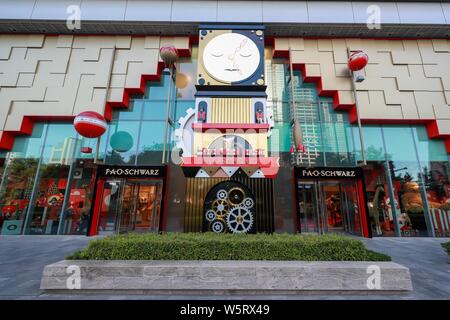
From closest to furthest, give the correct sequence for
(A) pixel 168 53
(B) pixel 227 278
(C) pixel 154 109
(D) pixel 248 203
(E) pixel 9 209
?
(B) pixel 227 278 < (D) pixel 248 203 < (A) pixel 168 53 < (E) pixel 9 209 < (C) pixel 154 109

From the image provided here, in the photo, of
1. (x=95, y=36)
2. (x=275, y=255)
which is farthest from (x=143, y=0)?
(x=275, y=255)

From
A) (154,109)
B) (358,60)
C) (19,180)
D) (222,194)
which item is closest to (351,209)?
(222,194)

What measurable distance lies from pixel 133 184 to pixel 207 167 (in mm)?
4964

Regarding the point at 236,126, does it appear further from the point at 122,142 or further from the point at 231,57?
the point at 122,142

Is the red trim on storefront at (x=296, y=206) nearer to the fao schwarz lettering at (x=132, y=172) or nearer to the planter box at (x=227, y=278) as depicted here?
the planter box at (x=227, y=278)

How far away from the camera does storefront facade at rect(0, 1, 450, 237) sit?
33.5 feet

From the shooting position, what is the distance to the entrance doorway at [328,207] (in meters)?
10.6

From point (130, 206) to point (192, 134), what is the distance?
5.11m

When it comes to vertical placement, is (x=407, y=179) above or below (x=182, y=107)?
below

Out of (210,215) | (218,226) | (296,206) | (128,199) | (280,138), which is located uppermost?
(280,138)

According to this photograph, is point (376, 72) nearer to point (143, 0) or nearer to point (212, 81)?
point (212, 81)

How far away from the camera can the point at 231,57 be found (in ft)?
33.1

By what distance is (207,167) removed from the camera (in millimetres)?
8703
